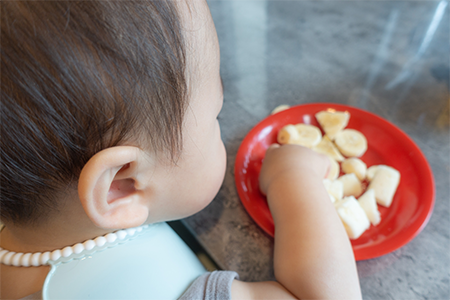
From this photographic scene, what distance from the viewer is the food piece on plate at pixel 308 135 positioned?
0.76 m

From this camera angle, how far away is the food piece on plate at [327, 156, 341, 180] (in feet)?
2.31

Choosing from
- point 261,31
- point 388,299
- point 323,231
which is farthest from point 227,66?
point 388,299

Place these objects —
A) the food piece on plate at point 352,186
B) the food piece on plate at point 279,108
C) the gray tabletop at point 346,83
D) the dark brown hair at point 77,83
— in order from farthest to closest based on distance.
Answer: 1. the food piece on plate at point 279,108
2. the food piece on plate at point 352,186
3. the gray tabletop at point 346,83
4. the dark brown hair at point 77,83

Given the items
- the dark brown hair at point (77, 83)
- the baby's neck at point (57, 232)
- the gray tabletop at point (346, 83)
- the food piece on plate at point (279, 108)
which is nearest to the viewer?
the dark brown hair at point (77, 83)

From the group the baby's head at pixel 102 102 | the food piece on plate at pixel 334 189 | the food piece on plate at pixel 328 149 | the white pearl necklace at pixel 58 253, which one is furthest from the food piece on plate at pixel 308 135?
the white pearl necklace at pixel 58 253

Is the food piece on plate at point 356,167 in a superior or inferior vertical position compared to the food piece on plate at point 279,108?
inferior

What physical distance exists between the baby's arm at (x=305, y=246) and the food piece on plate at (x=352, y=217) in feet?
0.12

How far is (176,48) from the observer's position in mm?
351

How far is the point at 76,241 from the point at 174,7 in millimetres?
383

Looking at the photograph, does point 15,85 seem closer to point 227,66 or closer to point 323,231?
point 323,231

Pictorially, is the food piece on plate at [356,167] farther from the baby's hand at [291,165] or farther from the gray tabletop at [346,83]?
the gray tabletop at [346,83]

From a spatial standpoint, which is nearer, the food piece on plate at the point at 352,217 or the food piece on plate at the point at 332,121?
the food piece on plate at the point at 352,217

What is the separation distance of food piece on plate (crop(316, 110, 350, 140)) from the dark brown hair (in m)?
0.50

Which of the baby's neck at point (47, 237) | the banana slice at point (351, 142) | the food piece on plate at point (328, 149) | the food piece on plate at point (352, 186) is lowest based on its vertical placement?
the food piece on plate at point (352, 186)
